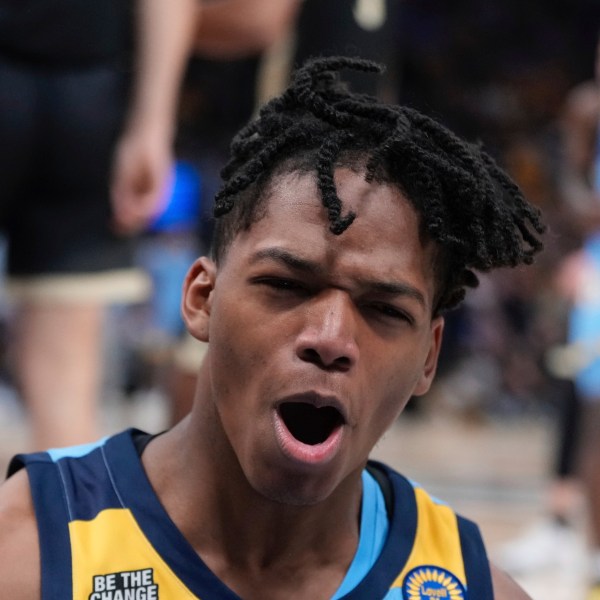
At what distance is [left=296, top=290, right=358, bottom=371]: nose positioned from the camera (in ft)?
5.33

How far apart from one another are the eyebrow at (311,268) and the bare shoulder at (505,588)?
0.52m

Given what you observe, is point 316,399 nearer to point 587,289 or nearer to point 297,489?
point 297,489

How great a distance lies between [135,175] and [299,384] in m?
1.42

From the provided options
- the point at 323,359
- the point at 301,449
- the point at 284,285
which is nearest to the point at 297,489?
the point at 301,449

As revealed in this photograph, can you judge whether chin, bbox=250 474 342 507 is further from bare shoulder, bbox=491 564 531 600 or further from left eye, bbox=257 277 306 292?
bare shoulder, bbox=491 564 531 600

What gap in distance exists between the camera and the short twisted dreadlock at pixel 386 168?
1.75m

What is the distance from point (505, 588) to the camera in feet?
6.42

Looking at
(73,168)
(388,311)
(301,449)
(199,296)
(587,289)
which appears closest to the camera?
(301,449)

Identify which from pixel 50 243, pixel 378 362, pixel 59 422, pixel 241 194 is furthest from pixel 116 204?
pixel 378 362

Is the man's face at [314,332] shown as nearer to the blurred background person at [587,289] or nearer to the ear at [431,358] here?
the ear at [431,358]

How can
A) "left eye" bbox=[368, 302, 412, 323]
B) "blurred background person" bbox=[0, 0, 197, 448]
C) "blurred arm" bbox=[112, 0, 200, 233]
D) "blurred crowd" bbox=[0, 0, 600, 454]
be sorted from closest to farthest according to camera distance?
"left eye" bbox=[368, 302, 412, 323], "blurred background person" bbox=[0, 0, 197, 448], "blurred arm" bbox=[112, 0, 200, 233], "blurred crowd" bbox=[0, 0, 600, 454]

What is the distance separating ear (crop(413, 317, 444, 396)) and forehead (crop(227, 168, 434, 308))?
13 cm

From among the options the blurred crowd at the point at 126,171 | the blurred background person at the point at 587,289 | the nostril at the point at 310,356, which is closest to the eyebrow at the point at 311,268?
the nostril at the point at 310,356

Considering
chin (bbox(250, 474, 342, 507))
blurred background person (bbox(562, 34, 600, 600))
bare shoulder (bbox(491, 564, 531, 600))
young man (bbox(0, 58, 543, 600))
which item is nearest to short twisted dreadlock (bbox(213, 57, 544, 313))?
young man (bbox(0, 58, 543, 600))
